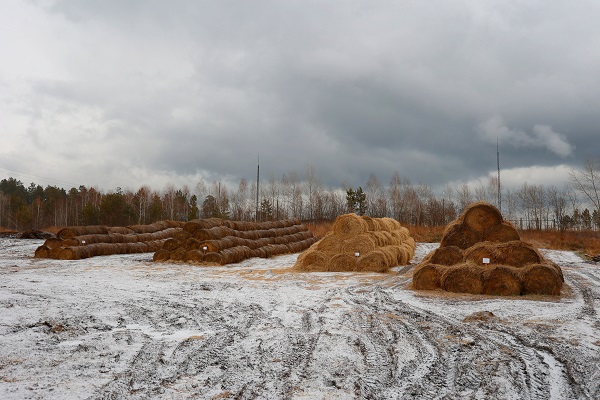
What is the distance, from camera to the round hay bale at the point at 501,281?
12.4m

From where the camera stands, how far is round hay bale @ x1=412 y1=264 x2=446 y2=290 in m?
13.5

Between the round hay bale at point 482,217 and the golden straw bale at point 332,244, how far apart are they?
22.0 ft

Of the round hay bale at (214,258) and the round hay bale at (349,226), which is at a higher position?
the round hay bale at (349,226)

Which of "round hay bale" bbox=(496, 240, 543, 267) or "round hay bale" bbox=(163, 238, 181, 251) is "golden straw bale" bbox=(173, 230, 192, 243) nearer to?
"round hay bale" bbox=(163, 238, 181, 251)

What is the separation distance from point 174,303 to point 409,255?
16416mm

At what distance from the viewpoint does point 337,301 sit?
11.3 metres

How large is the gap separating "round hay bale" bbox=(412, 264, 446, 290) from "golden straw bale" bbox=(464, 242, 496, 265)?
0.95 m

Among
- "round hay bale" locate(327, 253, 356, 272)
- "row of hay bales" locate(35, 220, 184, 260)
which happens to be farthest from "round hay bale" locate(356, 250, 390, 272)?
"row of hay bales" locate(35, 220, 184, 260)

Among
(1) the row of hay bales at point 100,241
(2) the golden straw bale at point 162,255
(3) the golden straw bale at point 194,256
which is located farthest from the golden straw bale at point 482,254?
(1) the row of hay bales at point 100,241

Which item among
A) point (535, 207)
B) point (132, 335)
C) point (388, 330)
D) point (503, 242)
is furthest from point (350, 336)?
point (535, 207)

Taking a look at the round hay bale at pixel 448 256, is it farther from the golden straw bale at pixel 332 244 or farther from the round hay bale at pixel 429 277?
the golden straw bale at pixel 332 244

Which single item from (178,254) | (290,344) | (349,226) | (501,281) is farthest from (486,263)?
(178,254)

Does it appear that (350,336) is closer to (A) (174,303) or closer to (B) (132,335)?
(B) (132,335)

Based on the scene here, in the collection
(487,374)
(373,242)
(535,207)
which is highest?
(535,207)
